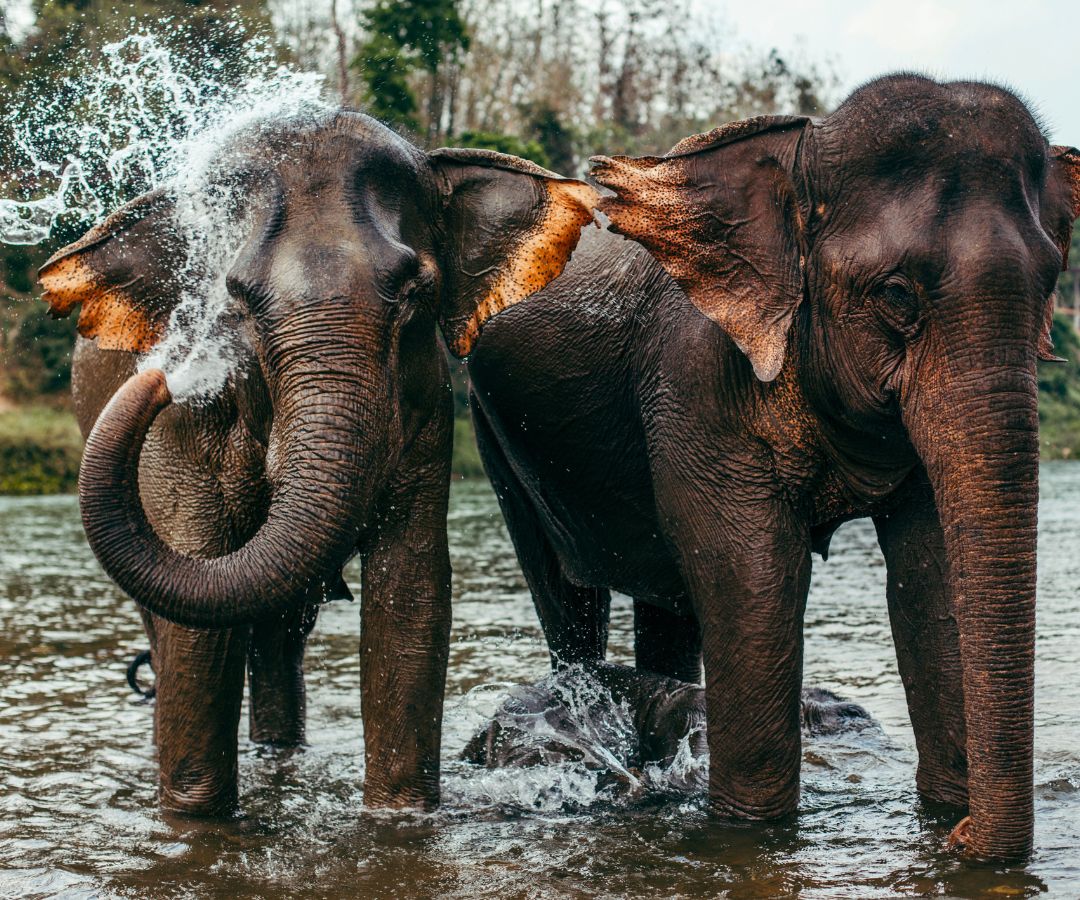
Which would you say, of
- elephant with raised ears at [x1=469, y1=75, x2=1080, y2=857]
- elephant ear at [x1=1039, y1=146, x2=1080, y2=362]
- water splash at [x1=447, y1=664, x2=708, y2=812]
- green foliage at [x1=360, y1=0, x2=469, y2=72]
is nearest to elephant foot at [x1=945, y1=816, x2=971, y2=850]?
elephant with raised ears at [x1=469, y1=75, x2=1080, y2=857]

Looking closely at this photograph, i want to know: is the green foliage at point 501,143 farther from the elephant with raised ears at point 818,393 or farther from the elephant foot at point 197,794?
the elephant foot at point 197,794

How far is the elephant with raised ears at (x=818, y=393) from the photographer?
480 cm

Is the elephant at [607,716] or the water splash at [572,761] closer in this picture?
the water splash at [572,761]

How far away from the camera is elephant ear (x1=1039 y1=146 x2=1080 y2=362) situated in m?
5.20

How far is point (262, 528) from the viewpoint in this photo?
4.96 metres

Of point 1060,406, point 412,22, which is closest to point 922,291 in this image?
point 412,22

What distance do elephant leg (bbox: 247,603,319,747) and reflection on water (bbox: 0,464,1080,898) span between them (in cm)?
13

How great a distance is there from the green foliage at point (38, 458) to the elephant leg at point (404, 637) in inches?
790

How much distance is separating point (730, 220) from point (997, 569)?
5.07ft

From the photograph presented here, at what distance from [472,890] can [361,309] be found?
6.31 feet

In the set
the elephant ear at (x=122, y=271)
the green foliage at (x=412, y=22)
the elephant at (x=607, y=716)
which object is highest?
the green foliage at (x=412, y=22)

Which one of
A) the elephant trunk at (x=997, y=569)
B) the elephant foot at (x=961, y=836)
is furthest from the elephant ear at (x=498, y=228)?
the elephant foot at (x=961, y=836)

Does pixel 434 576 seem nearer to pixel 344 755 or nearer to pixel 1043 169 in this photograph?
pixel 344 755

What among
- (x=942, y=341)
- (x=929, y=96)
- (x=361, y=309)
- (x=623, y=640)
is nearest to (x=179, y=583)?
(x=361, y=309)
